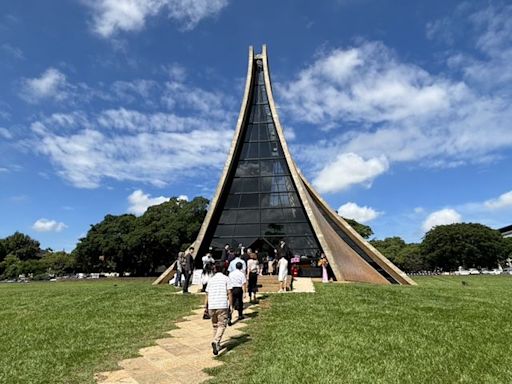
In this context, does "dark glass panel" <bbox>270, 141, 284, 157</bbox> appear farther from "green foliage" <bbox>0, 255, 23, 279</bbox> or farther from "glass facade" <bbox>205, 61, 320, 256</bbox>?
"green foliage" <bbox>0, 255, 23, 279</bbox>

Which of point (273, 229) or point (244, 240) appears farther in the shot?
point (273, 229)

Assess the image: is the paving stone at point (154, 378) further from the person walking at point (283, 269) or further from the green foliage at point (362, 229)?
the green foliage at point (362, 229)

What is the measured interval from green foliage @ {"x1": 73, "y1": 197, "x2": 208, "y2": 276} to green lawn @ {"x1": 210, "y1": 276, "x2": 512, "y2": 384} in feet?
126

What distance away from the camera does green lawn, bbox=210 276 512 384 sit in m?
5.89

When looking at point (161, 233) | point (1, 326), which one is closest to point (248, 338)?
point (1, 326)

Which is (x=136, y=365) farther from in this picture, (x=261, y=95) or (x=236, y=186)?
(x=261, y=95)

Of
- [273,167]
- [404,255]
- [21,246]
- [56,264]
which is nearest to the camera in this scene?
[273,167]

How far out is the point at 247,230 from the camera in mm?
23453

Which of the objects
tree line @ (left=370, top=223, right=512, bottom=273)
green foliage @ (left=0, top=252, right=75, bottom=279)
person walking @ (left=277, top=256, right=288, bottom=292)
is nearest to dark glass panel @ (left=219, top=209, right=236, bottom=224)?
person walking @ (left=277, top=256, right=288, bottom=292)

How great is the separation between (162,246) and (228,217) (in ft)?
89.5

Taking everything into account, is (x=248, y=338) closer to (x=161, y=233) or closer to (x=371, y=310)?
(x=371, y=310)

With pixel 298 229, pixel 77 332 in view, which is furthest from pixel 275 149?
pixel 77 332

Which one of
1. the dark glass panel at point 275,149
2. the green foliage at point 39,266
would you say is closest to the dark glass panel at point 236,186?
the dark glass panel at point 275,149

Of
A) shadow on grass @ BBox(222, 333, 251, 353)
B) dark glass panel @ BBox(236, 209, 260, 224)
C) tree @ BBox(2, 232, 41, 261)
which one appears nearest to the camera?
shadow on grass @ BBox(222, 333, 251, 353)
